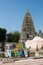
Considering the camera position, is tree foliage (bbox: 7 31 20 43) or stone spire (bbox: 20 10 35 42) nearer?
Answer: stone spire (bbox: 20 10 35 42)

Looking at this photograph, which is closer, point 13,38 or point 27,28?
point 27,28

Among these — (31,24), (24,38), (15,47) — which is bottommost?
(15,47)

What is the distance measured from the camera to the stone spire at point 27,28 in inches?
1684

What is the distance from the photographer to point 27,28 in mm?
43062

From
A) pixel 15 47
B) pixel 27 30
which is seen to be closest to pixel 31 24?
pixel 27 30

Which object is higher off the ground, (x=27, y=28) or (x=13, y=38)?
(x=27, y=28)

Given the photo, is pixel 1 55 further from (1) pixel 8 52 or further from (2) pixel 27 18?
(2) pixel 27 18

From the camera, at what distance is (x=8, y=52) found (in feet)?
56.1

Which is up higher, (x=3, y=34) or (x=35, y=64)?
(x=3, y=34)

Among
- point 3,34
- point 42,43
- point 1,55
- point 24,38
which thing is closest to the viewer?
point 1,55

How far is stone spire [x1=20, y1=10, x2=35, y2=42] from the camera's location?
42.8m

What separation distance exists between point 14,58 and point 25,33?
27146mm

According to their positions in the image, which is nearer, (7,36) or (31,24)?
(31,24)

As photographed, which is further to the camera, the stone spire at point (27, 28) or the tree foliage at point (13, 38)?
the tree foliage at point (13, 38)
